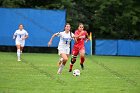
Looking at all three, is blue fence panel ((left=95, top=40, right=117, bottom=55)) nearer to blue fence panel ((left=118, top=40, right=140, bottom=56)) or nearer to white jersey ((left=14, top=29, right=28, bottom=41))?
blue fence panel ((left=118, top=40, right=140, bottom=56))

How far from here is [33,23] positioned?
36.9 metres

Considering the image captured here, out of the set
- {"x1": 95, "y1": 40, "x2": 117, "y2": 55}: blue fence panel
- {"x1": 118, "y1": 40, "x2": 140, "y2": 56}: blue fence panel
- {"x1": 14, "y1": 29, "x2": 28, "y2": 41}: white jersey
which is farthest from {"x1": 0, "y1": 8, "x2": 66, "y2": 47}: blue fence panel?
{"x1": 14, "y1": 29, "x2": 28, "y2": 41}: white jersey

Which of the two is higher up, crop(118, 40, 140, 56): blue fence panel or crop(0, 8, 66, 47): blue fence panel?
crop(0, 8, 66, 47): blue fence panel

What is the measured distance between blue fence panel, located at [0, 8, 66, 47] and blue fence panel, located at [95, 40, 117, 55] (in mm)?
3195

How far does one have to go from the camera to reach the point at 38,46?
36906 millimetres

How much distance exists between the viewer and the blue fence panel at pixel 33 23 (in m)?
36.5

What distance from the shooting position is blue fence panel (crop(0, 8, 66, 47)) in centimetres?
3653

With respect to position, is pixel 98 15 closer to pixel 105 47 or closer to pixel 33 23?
pixel 105 47

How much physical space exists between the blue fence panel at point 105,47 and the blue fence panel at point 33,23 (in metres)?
3.19

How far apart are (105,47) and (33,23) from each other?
5.88m

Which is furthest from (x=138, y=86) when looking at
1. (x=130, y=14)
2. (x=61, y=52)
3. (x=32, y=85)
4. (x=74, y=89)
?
(x=130, y=14)

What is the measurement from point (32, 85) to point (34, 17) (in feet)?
74.8

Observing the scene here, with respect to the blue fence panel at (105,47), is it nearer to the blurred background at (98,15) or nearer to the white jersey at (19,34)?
the blurred background at (98,15)

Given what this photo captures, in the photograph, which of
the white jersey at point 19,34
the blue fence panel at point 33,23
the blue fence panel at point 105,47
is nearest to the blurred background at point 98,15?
the blue fence panel at point 105,47
